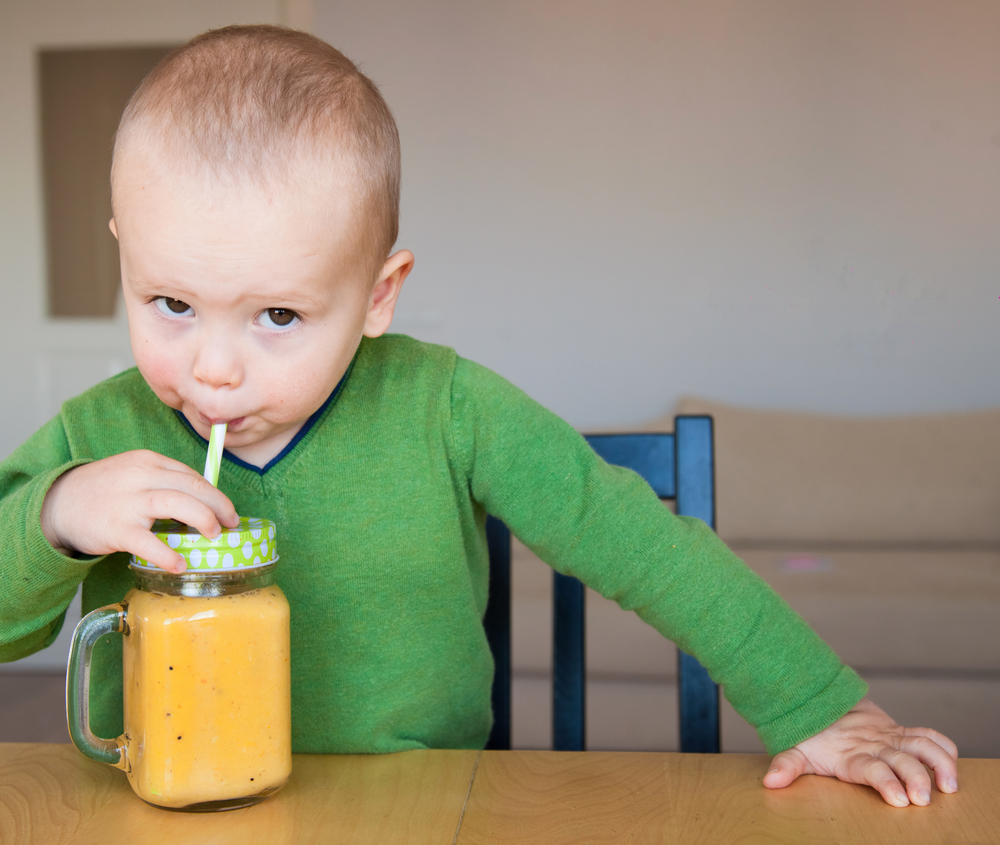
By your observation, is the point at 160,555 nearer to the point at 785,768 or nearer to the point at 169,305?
the point at 169,305

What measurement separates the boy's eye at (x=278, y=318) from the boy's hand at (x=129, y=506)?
0.35 ft

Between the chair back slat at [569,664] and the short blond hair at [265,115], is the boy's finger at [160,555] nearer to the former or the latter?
the short blond hair at [265,115]

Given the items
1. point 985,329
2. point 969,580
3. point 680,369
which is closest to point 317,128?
point 969,580

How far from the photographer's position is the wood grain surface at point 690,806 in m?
0.55

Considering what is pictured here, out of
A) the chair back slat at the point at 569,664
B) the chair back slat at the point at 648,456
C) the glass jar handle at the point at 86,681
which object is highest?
the chair back slat at the point at 648,456

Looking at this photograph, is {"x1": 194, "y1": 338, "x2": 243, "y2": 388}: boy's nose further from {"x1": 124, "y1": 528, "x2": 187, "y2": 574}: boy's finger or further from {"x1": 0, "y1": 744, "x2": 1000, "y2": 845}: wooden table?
{"x1": 0, "y1": 744, "x2": 1000, "y2": 845}: wooden table

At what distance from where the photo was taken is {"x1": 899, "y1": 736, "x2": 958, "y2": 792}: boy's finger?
24.1 inches

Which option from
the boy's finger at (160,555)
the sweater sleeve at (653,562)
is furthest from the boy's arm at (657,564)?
the boy's finger at (160,555)

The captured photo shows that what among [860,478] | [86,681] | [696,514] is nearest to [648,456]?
[696,514]

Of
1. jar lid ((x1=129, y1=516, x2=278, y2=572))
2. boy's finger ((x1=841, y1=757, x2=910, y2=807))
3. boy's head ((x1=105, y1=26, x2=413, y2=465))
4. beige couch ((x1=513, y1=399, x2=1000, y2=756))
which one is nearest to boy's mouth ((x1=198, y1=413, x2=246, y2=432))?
boy's head ((x1=105, y1=26, x2=413, y2=465))

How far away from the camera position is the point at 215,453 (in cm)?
63

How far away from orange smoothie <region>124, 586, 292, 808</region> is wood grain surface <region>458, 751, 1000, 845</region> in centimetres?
13

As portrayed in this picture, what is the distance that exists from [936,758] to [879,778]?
0.05 meters

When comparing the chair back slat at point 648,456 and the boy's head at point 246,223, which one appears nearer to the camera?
the boy's head at point 246,223
